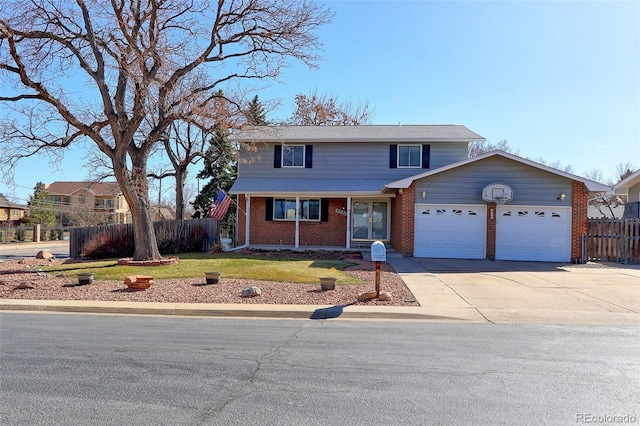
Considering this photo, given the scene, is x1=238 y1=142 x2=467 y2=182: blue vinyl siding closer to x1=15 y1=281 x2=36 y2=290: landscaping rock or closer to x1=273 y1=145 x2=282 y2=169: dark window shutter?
x1=273 y1=145 x2=282 y2=169: dark window shutter

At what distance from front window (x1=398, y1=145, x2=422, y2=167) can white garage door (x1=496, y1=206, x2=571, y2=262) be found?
550cm

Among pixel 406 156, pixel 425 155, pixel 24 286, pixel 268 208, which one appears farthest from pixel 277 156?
pixel 24 286

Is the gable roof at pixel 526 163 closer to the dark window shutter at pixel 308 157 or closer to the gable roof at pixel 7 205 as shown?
the dark window shutter at pixel 308 157

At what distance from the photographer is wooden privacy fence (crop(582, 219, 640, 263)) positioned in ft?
55.8

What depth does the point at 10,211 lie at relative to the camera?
56.1 meters

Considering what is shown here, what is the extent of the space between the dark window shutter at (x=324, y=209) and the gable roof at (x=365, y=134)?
3.15 metres

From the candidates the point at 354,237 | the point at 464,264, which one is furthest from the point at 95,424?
the point at 354,237

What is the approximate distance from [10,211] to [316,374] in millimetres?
65020

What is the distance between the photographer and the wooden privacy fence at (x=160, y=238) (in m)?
21.1

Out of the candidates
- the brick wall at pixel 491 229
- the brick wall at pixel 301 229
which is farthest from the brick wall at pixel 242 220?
the brick wall at pixel 491 229

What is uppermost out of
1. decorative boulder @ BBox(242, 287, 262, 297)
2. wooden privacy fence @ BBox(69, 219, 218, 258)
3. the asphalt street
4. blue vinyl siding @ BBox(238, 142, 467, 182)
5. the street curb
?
blue vinyl siding @ BBox(238, 142, 467, 182)

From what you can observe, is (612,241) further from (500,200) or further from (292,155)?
(292,155)

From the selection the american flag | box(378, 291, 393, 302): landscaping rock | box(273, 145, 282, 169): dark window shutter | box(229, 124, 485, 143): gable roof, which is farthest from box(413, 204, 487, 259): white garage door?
the american flag

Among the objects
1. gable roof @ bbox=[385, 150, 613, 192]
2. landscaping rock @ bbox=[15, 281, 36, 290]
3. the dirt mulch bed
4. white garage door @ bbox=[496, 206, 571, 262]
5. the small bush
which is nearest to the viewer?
the dirt mulch bed
